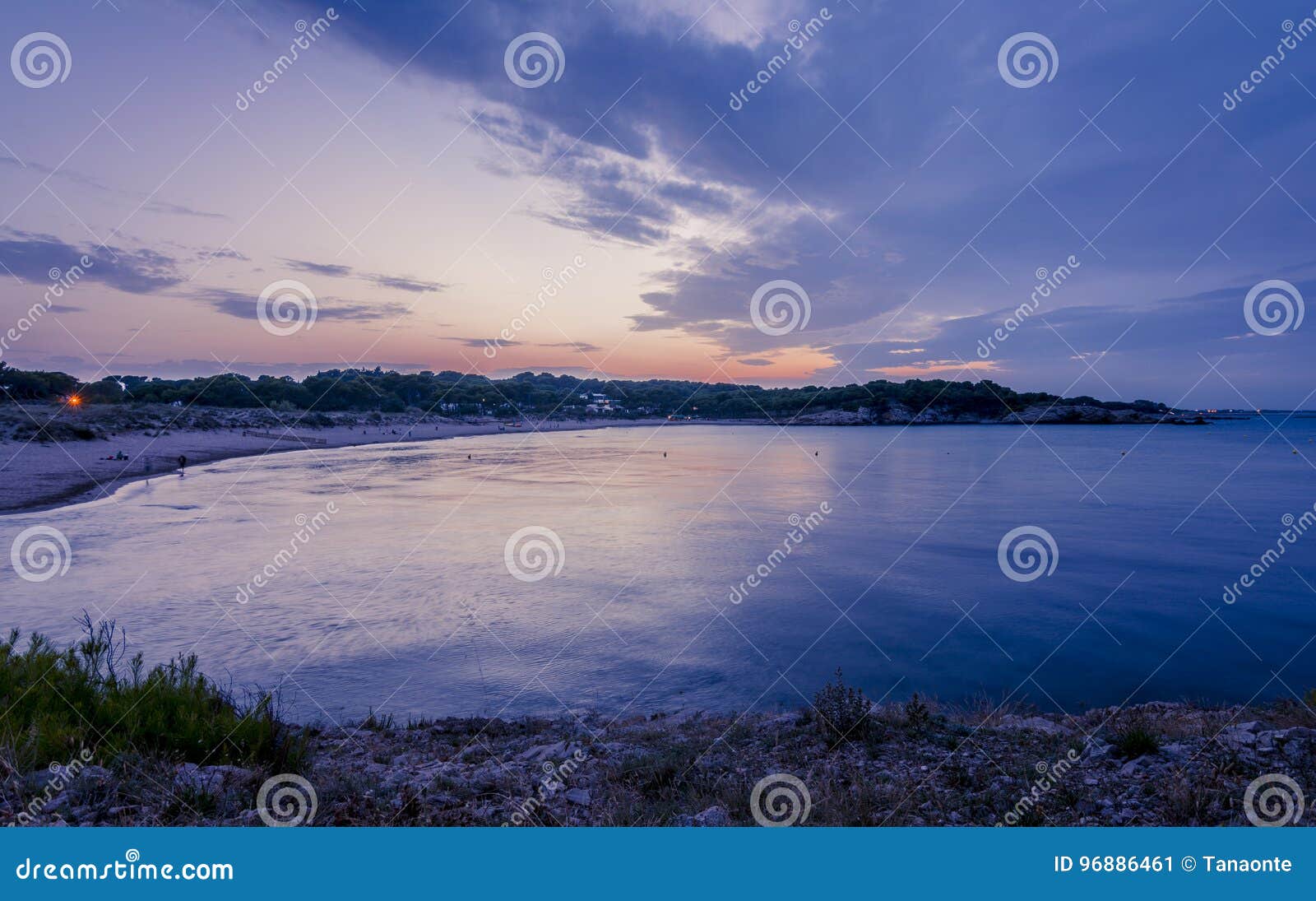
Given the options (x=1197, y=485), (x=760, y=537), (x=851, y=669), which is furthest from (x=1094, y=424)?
(x=851, y=669)

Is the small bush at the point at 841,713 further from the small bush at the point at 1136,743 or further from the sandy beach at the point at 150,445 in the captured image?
the sandy beach at the point at 150,445

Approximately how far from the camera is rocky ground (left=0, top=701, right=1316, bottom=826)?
509cm

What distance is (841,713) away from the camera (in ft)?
23.8

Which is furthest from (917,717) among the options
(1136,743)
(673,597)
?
(673,597)

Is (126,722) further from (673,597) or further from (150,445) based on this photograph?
(150,445)

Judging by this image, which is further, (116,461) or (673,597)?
(116,461)

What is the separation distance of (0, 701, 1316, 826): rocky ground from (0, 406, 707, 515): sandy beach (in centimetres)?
2440

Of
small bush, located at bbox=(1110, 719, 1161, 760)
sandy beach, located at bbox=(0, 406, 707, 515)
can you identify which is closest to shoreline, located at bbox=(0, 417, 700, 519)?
sandy beach, located at bbox=(0, 406, 707, 515)

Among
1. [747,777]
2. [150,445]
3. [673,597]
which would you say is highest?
[747,777]

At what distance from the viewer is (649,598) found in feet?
50.2

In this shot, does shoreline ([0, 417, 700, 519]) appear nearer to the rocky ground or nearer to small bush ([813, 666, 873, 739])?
the rocky ground

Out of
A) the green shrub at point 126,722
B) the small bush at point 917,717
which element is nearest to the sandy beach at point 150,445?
the green shrub at point 126,722

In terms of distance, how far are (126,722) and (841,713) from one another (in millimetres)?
7216

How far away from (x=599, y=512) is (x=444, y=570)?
1109 cm
